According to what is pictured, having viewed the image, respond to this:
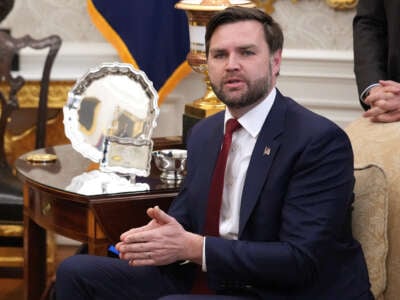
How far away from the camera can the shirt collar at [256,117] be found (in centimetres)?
249

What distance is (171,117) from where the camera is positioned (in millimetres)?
4488

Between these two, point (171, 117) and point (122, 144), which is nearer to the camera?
point (122, 144)

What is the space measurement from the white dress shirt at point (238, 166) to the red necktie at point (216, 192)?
0.05 ft

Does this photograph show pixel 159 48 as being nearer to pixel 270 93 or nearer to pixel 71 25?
pixel 71 25

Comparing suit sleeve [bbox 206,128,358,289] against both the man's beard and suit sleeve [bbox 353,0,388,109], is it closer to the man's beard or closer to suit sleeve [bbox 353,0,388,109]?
the man's beard

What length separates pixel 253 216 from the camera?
2387 mm

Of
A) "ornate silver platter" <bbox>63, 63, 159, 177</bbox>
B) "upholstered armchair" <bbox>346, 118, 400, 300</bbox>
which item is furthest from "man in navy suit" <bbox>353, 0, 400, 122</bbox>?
"ornate silver platter" <bbox>63, 63, 159, 177</bbox>

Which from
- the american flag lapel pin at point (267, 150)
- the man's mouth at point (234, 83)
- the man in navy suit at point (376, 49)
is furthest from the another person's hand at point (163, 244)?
the man in navy suit at point (376, 49)

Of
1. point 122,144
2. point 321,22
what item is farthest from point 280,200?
point 321,22

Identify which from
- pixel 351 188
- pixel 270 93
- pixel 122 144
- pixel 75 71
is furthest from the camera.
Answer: pixel 75 71

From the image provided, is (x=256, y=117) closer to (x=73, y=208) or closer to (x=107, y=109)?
(x=73, y=208)

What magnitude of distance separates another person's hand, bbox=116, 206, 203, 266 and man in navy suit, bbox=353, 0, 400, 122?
763mm

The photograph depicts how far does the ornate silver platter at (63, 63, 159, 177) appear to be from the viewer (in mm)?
3195

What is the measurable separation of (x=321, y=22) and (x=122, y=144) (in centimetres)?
147
